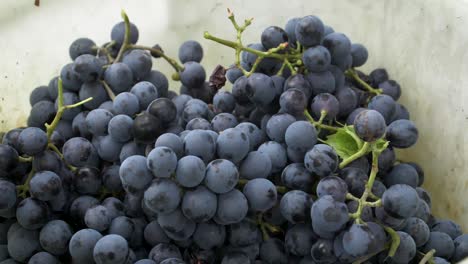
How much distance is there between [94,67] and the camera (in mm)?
966

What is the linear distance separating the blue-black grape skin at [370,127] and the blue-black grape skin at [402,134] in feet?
0.32

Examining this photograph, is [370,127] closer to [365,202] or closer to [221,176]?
[365,202]

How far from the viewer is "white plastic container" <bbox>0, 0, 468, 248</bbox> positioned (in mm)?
1020

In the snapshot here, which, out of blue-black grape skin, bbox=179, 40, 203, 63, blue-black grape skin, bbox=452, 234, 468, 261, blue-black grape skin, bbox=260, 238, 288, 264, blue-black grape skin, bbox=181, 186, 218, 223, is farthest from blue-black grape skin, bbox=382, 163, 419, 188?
blue-black grape skin, bbox=179, 40, 203, 63

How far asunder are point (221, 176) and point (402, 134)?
0.96 feet

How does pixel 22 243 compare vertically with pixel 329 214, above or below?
below

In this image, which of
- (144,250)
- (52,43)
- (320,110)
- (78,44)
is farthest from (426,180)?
(52,43)

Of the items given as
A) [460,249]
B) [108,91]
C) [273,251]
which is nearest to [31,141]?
[108,91]

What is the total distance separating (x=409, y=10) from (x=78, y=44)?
2.00ft

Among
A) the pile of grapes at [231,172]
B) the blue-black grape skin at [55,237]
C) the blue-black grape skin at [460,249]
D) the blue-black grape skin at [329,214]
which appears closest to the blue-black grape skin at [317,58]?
the pile of grapes at [231,172]

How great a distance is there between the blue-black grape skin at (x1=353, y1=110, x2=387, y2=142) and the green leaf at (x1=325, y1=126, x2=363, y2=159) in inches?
3.5

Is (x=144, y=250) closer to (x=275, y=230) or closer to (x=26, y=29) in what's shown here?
(x=275, y=230)

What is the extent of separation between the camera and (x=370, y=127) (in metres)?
0.77

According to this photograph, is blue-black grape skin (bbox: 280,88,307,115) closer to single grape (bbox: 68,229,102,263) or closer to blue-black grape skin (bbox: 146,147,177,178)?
blue-black grape skin (bbox: 146,147,177,178)
